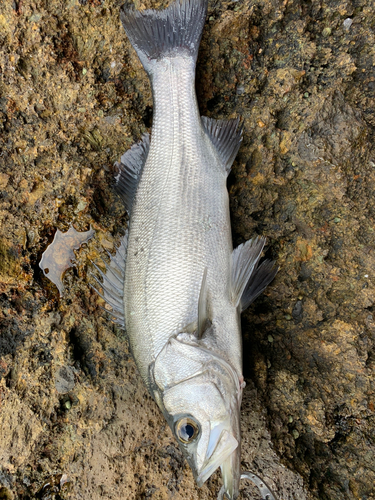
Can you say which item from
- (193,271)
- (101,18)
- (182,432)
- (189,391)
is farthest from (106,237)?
(101,18)

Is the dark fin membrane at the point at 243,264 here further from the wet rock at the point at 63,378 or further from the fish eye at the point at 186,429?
the wet rock at the point at 63,378

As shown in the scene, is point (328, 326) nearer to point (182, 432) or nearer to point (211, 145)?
point (182, 432)

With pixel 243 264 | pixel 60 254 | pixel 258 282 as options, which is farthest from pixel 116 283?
pixel 258 282

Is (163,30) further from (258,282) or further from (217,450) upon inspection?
(217,450)

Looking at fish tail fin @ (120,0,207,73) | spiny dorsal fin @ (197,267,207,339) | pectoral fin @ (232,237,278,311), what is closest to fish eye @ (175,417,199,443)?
spiny dorsal fin @ (197,267,207,339)

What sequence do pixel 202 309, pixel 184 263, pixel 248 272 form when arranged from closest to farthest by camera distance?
pixel 202 309 < pixel 184 263 < pixel 248 272

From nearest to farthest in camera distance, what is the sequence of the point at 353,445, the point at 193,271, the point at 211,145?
the point at 193,271 < the point at 211,145 < the point at 353,445
